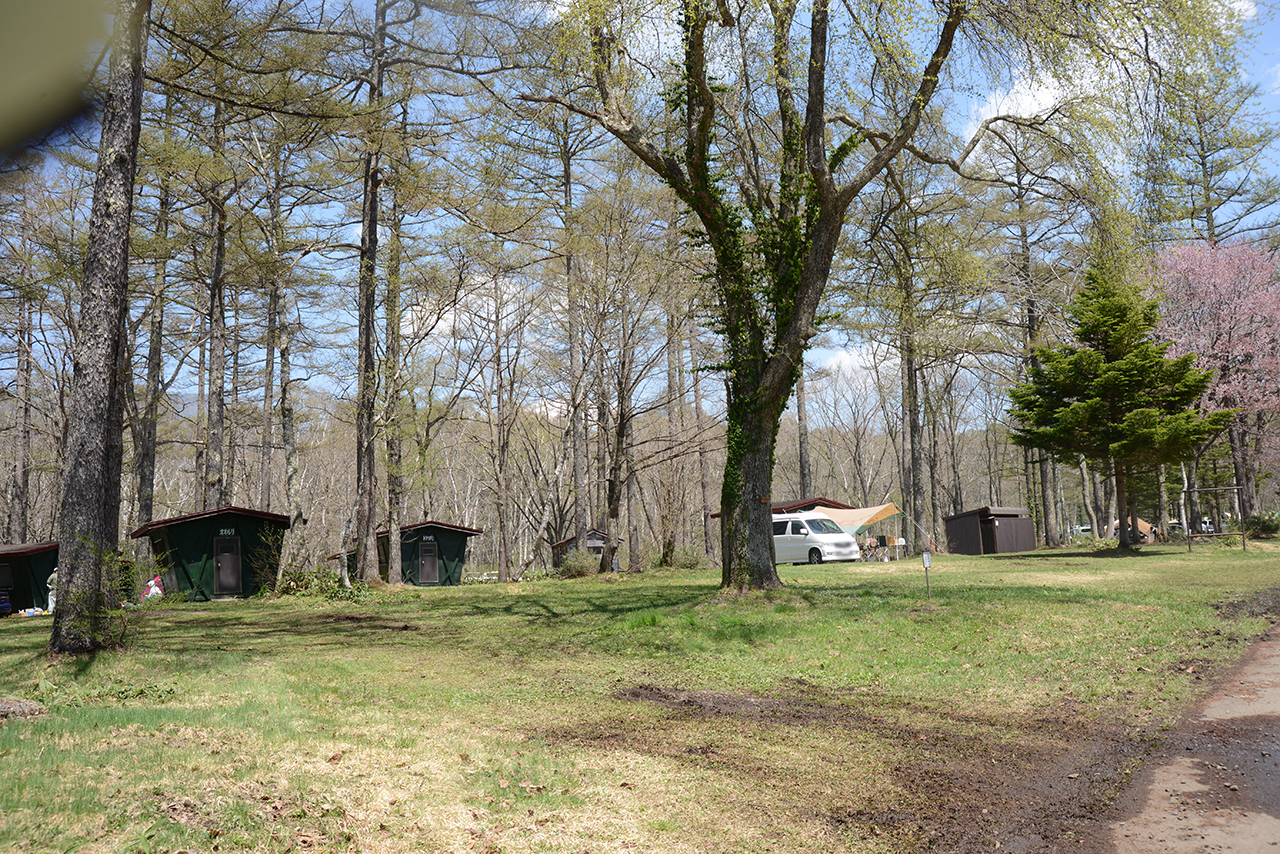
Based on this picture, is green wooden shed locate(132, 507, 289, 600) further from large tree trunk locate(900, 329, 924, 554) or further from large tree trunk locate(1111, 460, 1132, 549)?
large tree trunk locate(1111, 460, 1132, 549)

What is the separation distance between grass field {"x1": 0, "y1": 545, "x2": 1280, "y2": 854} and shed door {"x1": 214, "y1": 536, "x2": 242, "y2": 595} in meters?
8.55

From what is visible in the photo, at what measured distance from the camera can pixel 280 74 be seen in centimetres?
1094

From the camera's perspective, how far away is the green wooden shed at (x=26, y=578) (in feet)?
64.1

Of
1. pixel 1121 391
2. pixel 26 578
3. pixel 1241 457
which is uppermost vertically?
pixel 1121 391

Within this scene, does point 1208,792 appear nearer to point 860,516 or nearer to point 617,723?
point 617,723

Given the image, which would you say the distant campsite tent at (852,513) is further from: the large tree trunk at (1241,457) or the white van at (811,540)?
the large tree trunk at (1241,457)

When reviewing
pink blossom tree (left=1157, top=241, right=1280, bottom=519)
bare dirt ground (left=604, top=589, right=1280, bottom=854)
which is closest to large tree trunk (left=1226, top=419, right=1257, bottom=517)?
pink blossom tree (left=1157, top=241, right=1280, bottom=519)

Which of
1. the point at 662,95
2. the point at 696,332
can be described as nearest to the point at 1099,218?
the point at 662,95

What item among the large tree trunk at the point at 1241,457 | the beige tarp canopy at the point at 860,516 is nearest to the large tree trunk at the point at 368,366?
the beige tarp canopy at the point at 860,516

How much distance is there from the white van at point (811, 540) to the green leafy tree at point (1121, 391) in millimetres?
6568

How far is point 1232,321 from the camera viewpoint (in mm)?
27766

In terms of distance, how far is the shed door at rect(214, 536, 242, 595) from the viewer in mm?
19938

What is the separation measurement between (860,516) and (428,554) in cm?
1596

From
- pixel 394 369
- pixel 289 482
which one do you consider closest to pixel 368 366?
pixel 394 369
